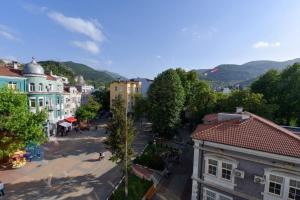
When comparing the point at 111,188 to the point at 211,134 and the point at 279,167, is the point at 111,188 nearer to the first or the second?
the point at 211,134

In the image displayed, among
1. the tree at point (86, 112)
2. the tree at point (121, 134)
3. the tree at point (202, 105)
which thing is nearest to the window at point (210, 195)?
the tree at point (121, 134)

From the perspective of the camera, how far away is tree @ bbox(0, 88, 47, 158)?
771 inches

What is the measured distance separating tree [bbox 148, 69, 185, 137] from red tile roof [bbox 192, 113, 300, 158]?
1765 centimetres

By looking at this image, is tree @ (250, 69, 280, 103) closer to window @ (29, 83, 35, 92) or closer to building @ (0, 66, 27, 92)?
window @ (29, 83, 35, 92)

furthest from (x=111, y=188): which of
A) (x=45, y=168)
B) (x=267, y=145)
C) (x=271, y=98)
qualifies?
(x=271, y=98)

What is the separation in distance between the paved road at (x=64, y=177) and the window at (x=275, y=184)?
13586 millimetres

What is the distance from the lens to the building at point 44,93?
32.7m

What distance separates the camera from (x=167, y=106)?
115ft

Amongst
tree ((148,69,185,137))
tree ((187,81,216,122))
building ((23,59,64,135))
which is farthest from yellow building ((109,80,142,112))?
tree ((148,69,185,137))

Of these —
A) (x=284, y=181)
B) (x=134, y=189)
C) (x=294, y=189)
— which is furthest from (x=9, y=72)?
(x=294, y=189)

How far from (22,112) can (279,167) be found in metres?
22.8

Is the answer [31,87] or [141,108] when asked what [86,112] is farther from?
[31,87]

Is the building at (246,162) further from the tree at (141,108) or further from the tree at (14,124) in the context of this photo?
the tree at (141,108)

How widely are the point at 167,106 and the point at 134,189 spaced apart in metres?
17.6
